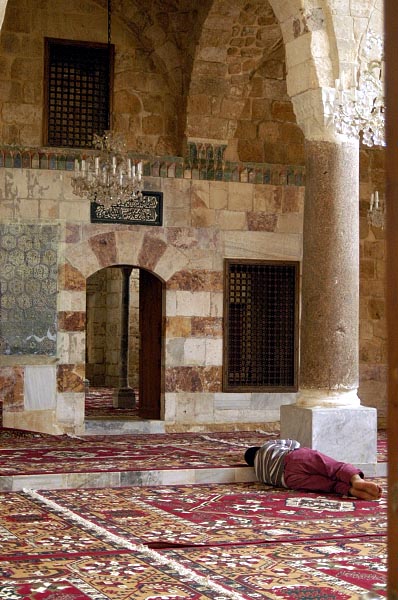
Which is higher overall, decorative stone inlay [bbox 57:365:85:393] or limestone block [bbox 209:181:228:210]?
limestone block [bbox 209:181:228:210]

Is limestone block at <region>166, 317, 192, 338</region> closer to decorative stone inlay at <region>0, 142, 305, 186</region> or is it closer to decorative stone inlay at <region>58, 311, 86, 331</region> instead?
decorative stone inlay at <region>58, 311, 86, 331</region>

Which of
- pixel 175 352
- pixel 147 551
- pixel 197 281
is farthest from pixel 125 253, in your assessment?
pixel 147 551

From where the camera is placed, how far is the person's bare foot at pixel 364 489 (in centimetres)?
636

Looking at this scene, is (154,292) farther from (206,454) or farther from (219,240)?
(206,454)

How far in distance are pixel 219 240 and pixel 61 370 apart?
231 centimetres

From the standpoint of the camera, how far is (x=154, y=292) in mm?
11086

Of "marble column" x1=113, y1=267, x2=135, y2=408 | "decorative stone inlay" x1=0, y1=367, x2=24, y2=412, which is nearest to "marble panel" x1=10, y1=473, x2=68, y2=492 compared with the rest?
"decorative stone inlay" x1=0, y1=367, x2=24, y2=412

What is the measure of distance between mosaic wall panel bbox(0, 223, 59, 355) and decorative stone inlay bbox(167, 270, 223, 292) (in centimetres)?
135

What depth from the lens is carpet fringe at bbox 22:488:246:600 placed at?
392 centimetres

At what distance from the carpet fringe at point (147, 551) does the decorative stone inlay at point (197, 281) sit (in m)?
4.78

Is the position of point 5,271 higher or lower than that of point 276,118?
lower

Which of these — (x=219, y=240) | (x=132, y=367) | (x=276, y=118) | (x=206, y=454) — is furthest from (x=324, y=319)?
(x=132, y=367)

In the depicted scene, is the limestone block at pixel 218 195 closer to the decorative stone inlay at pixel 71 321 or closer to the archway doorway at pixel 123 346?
the archway doorway at pixel 123 346

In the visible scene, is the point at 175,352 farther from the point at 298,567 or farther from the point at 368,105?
the point at 298,567
